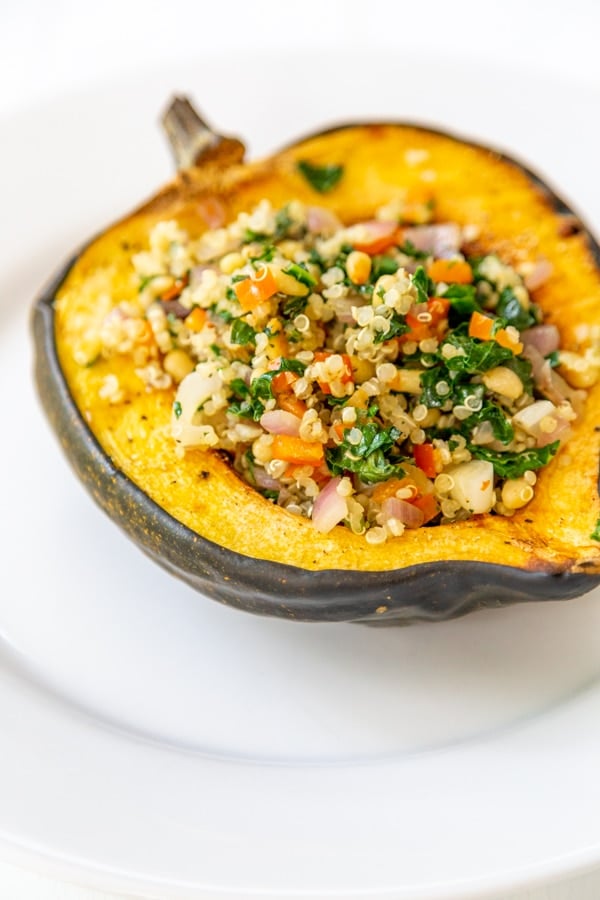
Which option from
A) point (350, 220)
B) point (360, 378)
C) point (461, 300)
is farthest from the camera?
point (350, 220)

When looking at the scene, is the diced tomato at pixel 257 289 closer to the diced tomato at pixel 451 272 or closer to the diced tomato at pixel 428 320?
the diced tomato at pixel 428 320

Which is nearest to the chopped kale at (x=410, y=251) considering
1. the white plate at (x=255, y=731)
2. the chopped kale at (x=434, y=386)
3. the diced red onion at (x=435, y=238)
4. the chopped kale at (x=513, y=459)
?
the diced red onion at (x=435, y=238)

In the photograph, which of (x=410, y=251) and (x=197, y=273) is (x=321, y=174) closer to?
(x=410, y=251)

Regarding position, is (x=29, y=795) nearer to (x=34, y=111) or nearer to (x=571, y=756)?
(x=571, y=756)

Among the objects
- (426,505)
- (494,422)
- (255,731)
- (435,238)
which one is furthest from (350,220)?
(255,731)

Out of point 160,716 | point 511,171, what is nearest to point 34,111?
point 511,171

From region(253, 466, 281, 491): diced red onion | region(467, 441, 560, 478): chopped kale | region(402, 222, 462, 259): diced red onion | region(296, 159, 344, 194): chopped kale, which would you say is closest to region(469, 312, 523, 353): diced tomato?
region(467, 441, 560, 478): chopped kale

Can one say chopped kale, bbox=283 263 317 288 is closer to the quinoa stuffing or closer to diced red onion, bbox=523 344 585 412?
the quinoa stuffing
